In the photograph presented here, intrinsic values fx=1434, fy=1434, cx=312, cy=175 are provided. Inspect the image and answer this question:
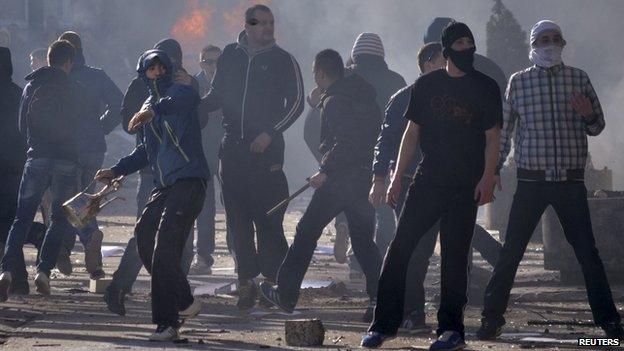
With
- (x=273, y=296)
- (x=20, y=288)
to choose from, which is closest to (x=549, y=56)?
(x=273, y=296)

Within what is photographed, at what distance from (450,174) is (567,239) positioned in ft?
3.43

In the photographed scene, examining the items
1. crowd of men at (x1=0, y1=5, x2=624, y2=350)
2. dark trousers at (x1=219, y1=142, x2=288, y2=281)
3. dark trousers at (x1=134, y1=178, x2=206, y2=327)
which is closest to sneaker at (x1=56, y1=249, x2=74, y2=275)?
crowd of men at (x1=0, y1=5, x2=624, y2=350)

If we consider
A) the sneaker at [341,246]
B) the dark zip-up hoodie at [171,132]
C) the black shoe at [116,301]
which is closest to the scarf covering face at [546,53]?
the dark zip-up hoodie at [171,132]

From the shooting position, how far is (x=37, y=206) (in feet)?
38.2

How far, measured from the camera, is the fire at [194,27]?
54.9m

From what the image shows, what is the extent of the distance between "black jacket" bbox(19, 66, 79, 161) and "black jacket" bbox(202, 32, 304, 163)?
1.46 m

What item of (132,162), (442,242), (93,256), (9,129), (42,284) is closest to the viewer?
(442,242)

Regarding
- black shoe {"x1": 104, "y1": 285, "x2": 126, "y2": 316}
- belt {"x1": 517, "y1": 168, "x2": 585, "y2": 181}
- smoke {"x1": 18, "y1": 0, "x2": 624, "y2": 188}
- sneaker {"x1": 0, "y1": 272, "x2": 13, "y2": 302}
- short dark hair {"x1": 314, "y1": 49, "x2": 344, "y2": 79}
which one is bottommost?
black shoe {"x1": 104, "y1": 285, "x2": 126, "y2": 316}

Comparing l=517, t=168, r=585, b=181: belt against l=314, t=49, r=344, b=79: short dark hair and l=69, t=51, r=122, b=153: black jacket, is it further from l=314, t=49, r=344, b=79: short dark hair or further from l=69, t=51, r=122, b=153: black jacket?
l=69, t=51, r=122, b=153: black jacket

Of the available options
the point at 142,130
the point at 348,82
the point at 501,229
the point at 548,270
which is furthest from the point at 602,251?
the point at 501,229

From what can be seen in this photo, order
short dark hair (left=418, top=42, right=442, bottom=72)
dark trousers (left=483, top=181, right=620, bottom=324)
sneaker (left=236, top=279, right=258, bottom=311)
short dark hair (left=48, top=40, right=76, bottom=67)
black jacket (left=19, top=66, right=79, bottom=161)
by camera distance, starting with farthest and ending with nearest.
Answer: short dark hair (left=48, top=40, right=76, bottom=67) < black jacket (left=19, top=66, right=79, bottom=161) < sneaker (left=236, top=279, right=258, bottom=311) < short dark hair (left=418, top=42, right=442, bottom=72) < dark trousers (left=483, top=181, right=620, bottom=324)

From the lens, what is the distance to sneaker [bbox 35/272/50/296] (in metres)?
11.4

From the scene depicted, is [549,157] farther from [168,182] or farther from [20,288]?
[20,288]

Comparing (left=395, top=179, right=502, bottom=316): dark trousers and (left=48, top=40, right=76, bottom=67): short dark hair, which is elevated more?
(left=48, top=40, right=76, bottom=67): short dark hair
